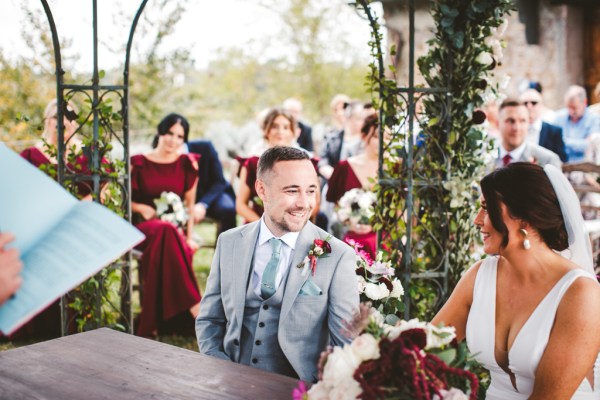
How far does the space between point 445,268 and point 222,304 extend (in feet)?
5.96

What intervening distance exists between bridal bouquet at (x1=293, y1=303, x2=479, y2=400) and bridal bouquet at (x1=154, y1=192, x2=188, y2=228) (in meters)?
4.37

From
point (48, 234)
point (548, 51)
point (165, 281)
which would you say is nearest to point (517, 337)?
point (48, 234)

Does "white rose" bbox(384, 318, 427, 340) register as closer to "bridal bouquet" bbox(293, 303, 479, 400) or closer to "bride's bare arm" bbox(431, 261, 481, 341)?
"bridal bouquet" bbox(293, 303, 479, 400)

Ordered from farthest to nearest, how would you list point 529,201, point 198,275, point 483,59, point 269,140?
point 198,275 < point 269,140 < point 483,59 < point 529,201

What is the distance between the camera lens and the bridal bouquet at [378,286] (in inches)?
107

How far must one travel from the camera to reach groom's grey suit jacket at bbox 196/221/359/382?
2.49 meters

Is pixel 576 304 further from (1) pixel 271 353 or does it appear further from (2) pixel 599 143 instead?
(2) pixel 599 143

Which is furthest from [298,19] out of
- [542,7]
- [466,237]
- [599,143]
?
[466,237]

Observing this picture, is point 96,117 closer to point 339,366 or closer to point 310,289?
point 310,289

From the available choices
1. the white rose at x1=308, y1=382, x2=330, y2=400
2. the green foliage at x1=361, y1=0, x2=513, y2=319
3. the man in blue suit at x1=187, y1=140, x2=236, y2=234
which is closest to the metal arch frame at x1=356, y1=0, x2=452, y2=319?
the green foliage at x1=361, y1=0, x2=513, y2=319

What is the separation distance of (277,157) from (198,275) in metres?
5.24

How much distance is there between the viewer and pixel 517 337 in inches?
95.4

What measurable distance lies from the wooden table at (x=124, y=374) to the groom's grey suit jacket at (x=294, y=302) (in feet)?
1.07

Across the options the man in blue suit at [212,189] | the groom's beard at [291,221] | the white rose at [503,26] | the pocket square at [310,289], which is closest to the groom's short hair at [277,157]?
the groom's beard at [291,221]
